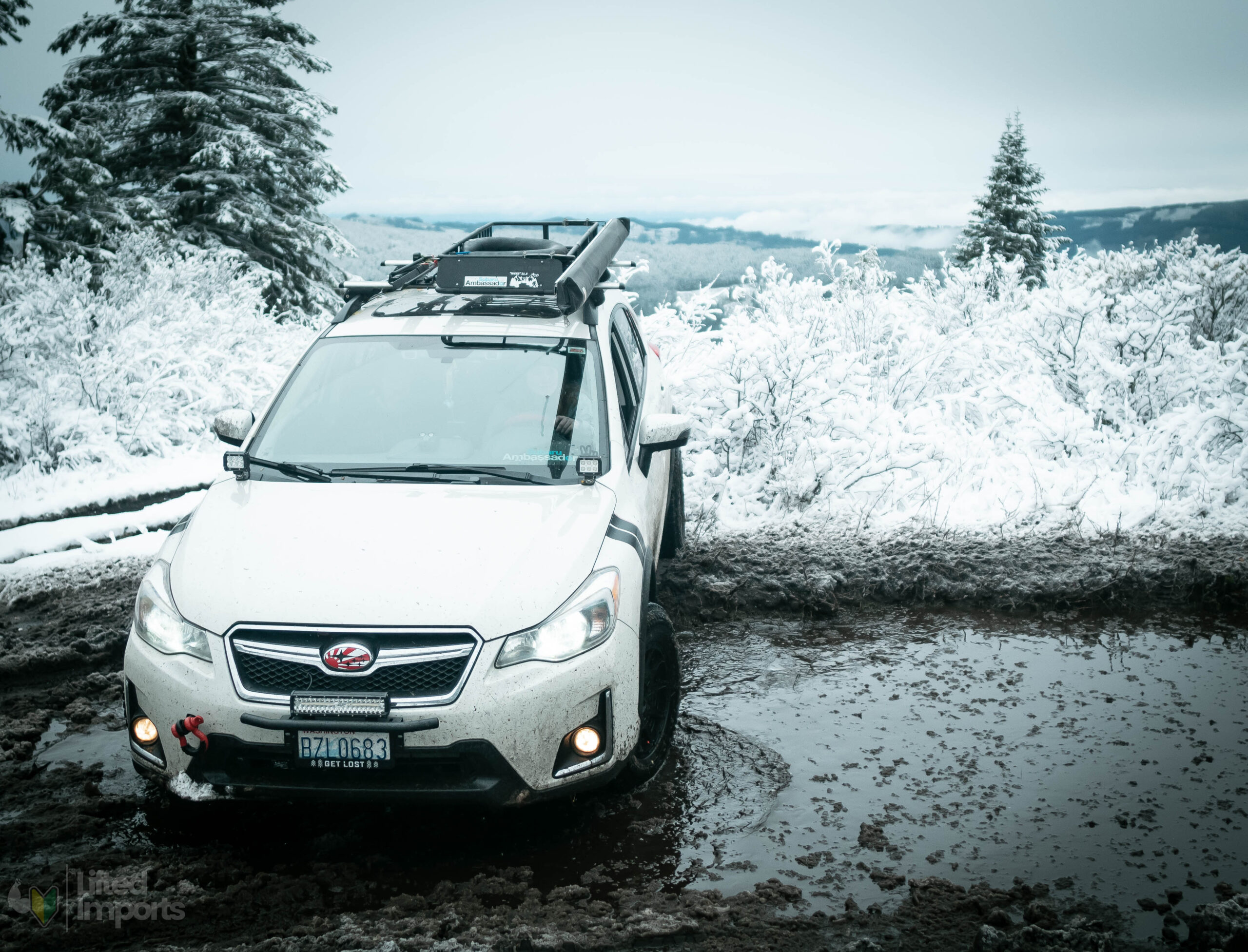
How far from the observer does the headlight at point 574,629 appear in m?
3.33

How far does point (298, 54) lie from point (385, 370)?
2520cm

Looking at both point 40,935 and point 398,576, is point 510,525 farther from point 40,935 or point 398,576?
point 40,935

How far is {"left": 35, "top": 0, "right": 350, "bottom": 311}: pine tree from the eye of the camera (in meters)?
24.4

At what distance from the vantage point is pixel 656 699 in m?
4.08

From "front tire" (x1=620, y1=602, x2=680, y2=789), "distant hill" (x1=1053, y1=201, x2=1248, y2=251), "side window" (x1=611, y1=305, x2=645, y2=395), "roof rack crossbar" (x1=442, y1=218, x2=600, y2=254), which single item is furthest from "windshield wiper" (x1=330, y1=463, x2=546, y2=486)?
"distant hill" (x1=1053, y1=201, x2=1248, y2=251)

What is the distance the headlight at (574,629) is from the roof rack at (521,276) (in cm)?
164

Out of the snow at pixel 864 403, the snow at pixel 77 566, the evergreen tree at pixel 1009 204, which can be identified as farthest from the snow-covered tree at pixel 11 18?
the evergreen tree at pixel 1009 204

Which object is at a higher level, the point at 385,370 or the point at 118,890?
the point at 385,370

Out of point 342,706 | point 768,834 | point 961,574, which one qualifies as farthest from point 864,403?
point 342,706

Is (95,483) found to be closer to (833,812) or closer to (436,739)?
(436,739)

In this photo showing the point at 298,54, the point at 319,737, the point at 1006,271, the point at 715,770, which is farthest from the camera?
the point at 298,54

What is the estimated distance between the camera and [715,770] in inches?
163

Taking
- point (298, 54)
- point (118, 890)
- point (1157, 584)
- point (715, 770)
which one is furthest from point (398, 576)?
point (298, 54)

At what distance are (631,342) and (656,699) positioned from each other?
2.68 metres
